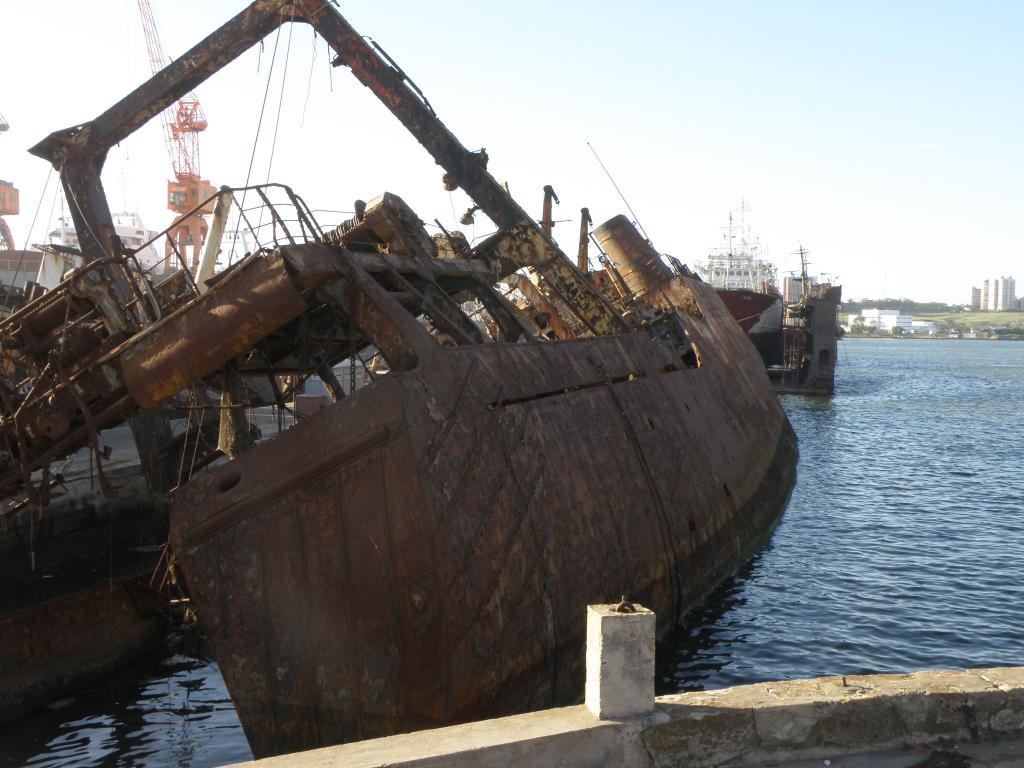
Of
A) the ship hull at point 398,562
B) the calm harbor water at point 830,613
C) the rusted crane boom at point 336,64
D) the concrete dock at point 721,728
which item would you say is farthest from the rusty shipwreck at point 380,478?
the rusted crane boom at point 336,64

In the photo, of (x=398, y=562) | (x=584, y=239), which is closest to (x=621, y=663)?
(x=398, y=562)

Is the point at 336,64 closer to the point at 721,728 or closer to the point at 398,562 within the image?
the point at 398,562

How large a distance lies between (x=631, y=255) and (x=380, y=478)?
17626mm

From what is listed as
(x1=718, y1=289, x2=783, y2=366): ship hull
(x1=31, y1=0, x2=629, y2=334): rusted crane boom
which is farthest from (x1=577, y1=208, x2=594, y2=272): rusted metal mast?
(x1=718, y1=289, x2=783, y2=366): ship hull

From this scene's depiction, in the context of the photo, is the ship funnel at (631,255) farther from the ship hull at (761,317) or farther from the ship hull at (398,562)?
the ship hull at (761,317)

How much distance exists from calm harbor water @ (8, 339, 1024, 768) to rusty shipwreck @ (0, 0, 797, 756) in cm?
108

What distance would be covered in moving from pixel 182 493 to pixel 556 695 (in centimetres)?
364

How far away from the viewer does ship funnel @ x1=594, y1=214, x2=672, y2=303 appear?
23.0m

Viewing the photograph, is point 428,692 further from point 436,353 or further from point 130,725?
point 130,725

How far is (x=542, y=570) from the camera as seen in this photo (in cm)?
816

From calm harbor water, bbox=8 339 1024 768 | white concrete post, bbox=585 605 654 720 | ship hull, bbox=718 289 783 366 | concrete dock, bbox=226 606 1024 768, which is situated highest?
ship hull, bbox=718 289 783 366

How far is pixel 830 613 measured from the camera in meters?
13.9

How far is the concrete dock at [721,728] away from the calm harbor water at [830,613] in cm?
470

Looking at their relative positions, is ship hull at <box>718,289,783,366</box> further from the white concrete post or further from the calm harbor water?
the white concrete post
